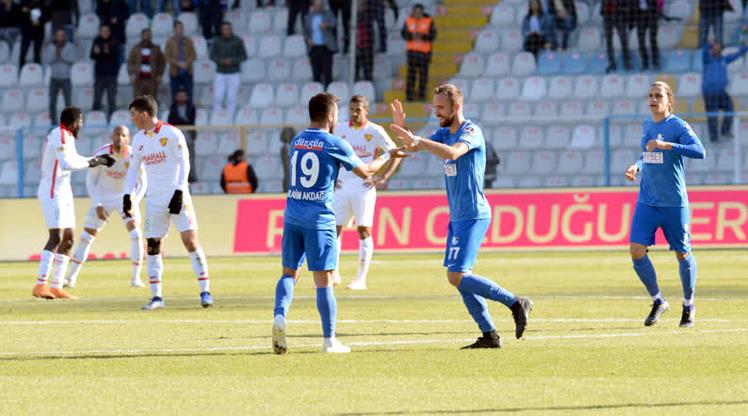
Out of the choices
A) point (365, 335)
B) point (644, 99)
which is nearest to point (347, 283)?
point (365, 335)

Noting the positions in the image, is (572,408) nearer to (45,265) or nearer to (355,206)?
(355,206)

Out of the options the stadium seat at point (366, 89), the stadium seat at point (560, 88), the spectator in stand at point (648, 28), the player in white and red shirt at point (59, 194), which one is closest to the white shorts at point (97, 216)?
the player in white and red shirt at point (59, 194)

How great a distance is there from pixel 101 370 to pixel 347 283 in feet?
33.7

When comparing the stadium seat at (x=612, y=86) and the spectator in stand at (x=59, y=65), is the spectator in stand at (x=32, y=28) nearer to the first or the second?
the spectator in stand at (x=59, y=65)

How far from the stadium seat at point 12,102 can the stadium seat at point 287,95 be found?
20.1 feet

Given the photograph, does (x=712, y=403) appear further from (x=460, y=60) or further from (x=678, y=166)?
(x=460, y=60)

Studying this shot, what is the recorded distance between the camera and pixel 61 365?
11.8 meters

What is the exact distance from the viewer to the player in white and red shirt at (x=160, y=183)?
17047mm

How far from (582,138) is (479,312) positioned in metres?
17.7

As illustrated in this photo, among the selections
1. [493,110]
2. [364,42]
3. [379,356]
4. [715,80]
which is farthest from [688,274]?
[364,42]

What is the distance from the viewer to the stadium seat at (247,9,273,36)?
38125 millimetres

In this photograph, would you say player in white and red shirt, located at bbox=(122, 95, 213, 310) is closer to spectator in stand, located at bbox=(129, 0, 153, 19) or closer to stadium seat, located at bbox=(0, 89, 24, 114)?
stadium seat, located at bbox=(0, 89, 24, 114)

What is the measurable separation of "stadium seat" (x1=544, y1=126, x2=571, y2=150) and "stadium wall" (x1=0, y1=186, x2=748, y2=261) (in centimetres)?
182

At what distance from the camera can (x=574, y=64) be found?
35344 mm
